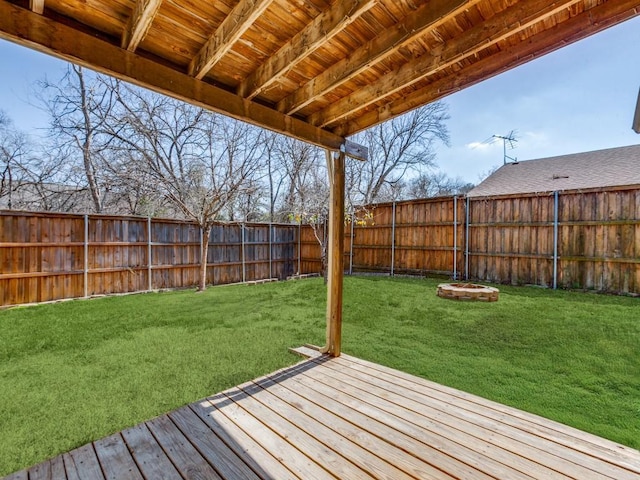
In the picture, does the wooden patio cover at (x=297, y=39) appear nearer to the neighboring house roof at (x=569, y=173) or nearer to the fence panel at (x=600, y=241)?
the fence panel at (x=600, y=241)

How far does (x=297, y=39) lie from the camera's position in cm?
167

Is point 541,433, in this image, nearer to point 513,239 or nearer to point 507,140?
point 513,239

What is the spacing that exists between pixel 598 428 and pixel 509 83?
8.82 m

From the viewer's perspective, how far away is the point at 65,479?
1.43 metres

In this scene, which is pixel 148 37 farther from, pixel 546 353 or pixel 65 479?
pixel 546 353

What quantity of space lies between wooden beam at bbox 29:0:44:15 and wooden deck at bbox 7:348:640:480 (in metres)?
2.12

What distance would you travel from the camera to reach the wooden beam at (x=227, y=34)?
1.36 meters

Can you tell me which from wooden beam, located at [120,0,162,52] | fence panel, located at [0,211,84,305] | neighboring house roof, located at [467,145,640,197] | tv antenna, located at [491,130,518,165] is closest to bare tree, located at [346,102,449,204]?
tv antenna, located at [491,130,518,165]

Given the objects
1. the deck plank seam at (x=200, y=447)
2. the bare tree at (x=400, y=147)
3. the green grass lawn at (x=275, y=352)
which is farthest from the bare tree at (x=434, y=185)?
the deck plank seam at (x=200, y=447)

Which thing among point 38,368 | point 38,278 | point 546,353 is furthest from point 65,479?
point 38,278

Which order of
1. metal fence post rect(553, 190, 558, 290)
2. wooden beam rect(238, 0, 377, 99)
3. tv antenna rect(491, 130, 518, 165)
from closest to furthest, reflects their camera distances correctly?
wooden beam rect(238, 0, 377, 99) < metal fence post rect(553, 190, 558, 290) < tv antenna rect(491, 130, 518, 165)

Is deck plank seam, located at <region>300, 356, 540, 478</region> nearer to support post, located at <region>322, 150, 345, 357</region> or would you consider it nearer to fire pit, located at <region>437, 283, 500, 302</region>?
support post, located at <region>322, 150, 345, 357</region>

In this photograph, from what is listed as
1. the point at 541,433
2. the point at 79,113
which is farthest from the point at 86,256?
the point at 541,433

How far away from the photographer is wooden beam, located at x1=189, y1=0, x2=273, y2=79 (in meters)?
1.36
